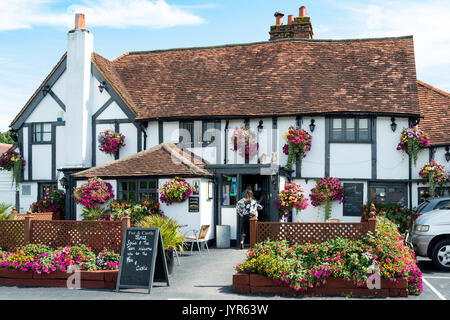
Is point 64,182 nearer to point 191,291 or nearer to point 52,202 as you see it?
point 52,202

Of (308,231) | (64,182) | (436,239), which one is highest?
(64,182)

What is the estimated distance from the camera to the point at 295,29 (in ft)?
79.6

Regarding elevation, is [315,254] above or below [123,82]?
below

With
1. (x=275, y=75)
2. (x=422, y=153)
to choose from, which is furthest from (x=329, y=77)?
(x=422, y=153)

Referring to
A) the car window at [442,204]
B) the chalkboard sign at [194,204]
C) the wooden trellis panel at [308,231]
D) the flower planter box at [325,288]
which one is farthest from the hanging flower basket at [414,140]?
the flower planter box at [325,288]

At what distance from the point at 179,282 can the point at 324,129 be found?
397 inches

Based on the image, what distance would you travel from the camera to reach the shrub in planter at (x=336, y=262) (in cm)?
919

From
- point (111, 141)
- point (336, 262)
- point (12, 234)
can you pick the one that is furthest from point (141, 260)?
point (111, 141)

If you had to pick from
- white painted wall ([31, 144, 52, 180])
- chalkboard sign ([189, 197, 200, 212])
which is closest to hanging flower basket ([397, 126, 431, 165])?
chalkboard sign ([189, 197, 200, 212])

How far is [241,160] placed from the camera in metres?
19.1

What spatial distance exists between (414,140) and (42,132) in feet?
48.0

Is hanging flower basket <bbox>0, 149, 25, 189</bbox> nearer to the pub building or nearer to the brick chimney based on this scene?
the pub building

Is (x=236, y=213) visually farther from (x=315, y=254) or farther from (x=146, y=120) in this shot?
(x=315, y=254)
